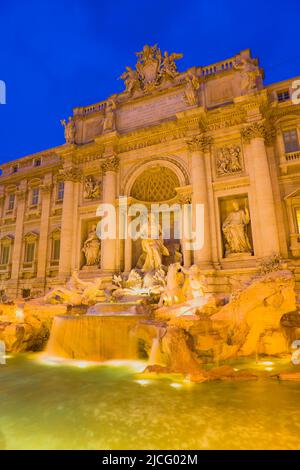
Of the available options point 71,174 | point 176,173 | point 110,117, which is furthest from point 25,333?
point 110,117

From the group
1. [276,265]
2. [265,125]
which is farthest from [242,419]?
[265,125]

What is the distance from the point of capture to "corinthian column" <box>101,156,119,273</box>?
50.5 ft

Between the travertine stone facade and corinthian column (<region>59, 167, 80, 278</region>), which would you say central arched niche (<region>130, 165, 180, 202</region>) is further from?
corinthian column (<region>59, 167, 80, 278</region>)

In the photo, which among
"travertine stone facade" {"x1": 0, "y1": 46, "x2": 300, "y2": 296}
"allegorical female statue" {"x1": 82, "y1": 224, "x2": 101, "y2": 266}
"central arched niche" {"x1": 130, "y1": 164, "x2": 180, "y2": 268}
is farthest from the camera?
"allegorical female statue" {"x1": 82, "y1": 224, "x2": 101, "y2": 266}

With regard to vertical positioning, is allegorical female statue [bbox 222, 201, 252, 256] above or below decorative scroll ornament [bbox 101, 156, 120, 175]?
below

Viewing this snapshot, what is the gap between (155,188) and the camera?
17188 mm

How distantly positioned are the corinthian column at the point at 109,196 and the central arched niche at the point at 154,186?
49.4 inches

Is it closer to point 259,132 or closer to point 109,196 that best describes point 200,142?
point 259,132

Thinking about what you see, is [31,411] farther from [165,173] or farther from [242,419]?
[165,173]

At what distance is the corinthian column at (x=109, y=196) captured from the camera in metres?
15.4

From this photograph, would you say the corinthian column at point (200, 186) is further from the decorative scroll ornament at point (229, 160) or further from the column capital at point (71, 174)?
the column capital at point (71, 174)

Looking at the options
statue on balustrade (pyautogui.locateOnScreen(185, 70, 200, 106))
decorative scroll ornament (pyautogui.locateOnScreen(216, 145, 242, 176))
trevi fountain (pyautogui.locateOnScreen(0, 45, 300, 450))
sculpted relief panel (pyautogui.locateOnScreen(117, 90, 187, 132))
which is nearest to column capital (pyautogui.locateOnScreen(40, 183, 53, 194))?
trevi fountain (pyautogui.locateOnScreen(0, 45, 300, 450))

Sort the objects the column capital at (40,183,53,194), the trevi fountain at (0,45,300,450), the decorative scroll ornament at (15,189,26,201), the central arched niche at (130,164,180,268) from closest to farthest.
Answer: the trevi fountain at (0,45,300,450), the central arched niche at (130,164,180,268), the column capital at (40,183,53,194), the decorative scroll ornament at (15,189,26,201)

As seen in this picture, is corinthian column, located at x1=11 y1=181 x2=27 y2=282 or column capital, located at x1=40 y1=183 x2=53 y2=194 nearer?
corinthian column, located at x1=11 y1=181 x2=27 y2=282
